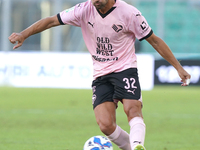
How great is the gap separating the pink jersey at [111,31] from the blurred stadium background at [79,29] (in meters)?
12.5

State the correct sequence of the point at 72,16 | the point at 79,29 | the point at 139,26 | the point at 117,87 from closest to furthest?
the point at 139,26, the point at 117,87, the point at 72,16, the point at 79,29

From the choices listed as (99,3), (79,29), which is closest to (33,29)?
(99,3)

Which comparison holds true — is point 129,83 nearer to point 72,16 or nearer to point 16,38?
point 72,16

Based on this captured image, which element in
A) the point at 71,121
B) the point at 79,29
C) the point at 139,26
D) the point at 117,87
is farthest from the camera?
the point at 79,29

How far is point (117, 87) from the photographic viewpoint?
15.3 ft

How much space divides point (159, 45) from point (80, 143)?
2.19 meters

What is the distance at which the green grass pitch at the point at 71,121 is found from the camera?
6199mm

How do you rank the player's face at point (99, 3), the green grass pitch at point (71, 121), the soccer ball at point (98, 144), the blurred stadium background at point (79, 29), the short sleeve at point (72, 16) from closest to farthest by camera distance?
1. the player's face at point (99, 3)
2. the soccer ball at point (98, 144)
3. the short sleeve at point (72, 16)
4. the green grass pitch at point (71, 121)
5. the blurred stadium background at point (79, 29)

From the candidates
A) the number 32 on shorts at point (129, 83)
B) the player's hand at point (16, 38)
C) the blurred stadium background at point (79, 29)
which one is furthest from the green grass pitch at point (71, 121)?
the blurred stadium background at point (79, 29)

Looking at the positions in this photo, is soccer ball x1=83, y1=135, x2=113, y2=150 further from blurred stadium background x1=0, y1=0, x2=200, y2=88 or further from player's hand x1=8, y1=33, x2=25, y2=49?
blurred stadium background x1=0, y1=0, x2=200, y2=88

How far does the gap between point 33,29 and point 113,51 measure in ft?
2.88

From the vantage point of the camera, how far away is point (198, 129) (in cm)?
787

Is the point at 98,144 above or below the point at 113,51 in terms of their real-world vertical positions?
below

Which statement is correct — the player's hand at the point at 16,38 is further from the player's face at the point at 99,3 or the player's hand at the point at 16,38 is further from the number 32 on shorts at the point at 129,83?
the number 32 on shorts at the point at 129,83
